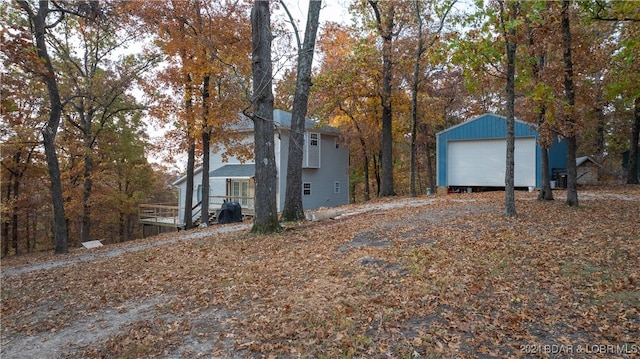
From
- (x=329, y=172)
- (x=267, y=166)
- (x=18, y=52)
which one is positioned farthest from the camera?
(x=329, y=172)

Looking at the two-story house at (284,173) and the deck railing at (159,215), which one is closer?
the two-story house at (284,173)

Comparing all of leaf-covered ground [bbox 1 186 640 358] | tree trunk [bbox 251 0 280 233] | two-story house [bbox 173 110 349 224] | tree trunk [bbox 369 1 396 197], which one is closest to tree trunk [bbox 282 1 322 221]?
tree trunk [bbox 251 0 280 233]

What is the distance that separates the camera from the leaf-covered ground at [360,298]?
3453mm

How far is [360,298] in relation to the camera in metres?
4.40

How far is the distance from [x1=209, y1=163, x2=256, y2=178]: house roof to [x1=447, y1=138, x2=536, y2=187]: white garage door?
11.2 metres

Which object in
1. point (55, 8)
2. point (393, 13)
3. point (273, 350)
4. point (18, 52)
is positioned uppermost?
point (393, 13)

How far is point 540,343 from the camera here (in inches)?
129

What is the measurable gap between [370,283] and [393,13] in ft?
53.5

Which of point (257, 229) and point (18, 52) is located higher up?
point (18, 52)

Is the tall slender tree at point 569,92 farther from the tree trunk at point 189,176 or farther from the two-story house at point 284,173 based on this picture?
the tree trunk at point 189,176

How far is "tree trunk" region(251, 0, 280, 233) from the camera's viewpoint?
28.5 ft

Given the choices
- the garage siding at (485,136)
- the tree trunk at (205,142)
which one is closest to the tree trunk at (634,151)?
the garage siding at (485,136)

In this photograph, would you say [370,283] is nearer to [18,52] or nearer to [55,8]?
[18,52]

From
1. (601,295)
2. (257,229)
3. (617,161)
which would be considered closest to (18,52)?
(257,229)
